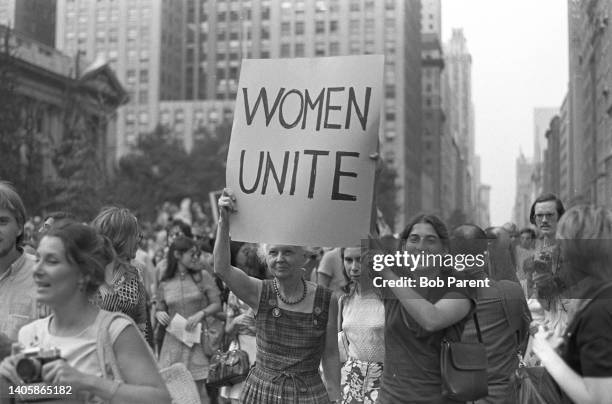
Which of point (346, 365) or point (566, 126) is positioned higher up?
point (566, 126)

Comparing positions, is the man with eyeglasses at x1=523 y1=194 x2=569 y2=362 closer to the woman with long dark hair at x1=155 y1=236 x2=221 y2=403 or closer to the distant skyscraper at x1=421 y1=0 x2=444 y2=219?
the woman with long dark hair at x1=155 y1=236 x2=221 y2=403

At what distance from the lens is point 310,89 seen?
480 cm

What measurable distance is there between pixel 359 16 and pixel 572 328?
56.9 meters

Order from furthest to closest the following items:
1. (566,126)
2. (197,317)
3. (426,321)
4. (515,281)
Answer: (566,126) → (197,317) → (515,281) → (426,321)

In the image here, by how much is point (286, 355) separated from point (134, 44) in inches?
2821

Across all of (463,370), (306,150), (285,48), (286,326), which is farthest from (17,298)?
(285,48)

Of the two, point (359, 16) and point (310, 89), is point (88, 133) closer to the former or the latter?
point (359, 16)

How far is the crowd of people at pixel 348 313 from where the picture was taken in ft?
9.91

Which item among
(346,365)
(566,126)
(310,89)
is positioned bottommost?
(346,365)

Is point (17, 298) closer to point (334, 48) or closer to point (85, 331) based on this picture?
point (85, 331)

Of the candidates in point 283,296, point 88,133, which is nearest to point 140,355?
point 283,296

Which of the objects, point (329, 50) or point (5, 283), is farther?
point (329, 50)

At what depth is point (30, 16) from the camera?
2886 cm

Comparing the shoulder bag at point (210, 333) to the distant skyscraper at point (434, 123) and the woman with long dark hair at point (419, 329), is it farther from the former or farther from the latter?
the distant skyscraper at point (434, 123)
